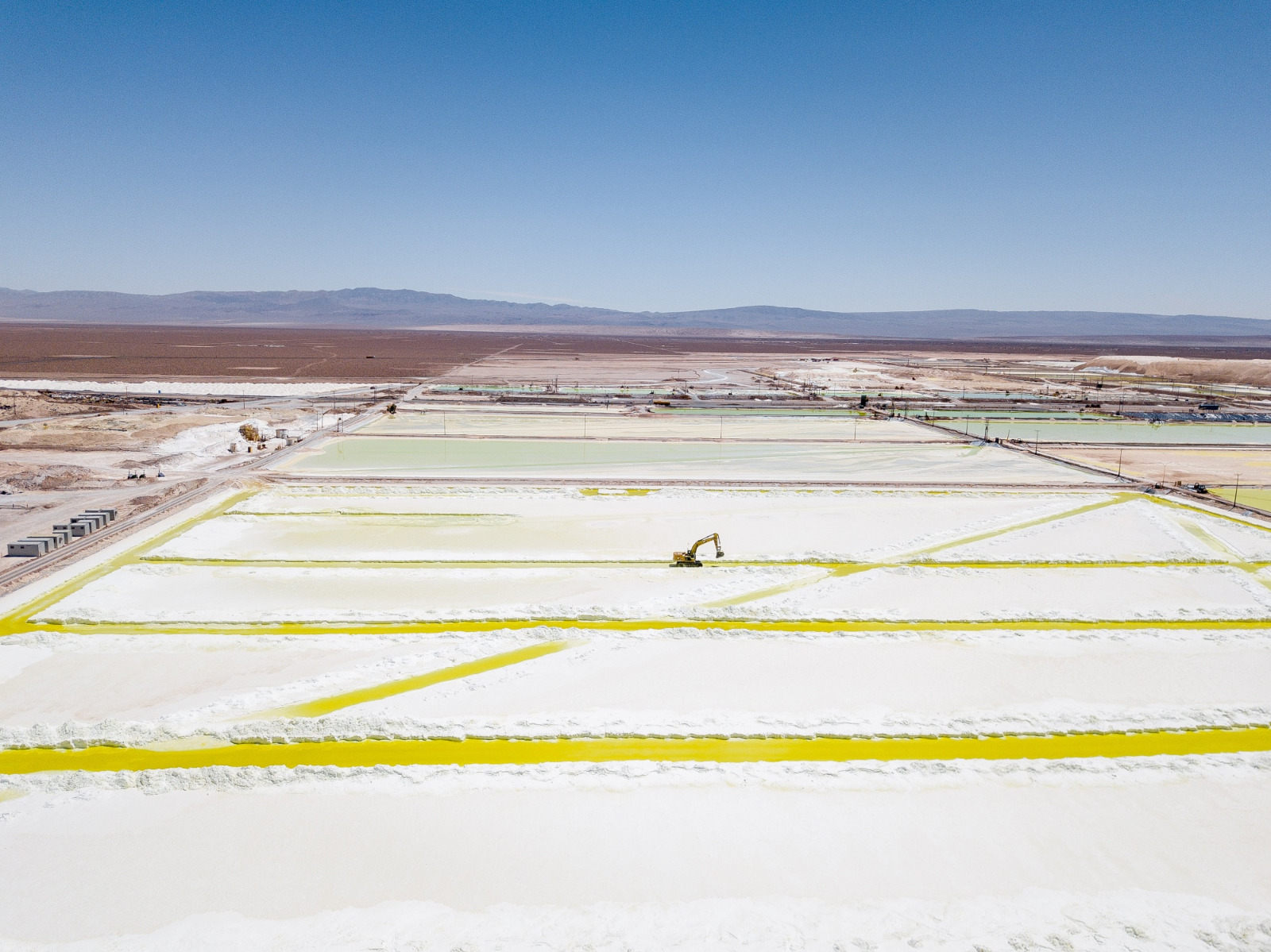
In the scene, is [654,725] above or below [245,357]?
below

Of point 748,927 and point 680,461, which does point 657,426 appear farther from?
point 748,927

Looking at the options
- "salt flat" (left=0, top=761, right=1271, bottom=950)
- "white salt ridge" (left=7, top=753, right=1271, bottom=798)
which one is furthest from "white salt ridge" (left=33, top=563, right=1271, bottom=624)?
"salt flat" (left=0, top=761, right=1271, bottom=950)

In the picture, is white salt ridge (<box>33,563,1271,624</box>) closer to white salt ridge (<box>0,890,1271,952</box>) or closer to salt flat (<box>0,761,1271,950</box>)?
salt flat (<box>0,761,1271,950</box>)

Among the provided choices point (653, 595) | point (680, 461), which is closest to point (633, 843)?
point (653, 595)

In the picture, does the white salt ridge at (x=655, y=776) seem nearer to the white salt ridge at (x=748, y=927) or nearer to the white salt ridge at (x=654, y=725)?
the white salt ridge at (x=654, y=725)

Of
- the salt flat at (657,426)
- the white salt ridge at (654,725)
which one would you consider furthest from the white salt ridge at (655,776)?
the salt flat at (657,426)

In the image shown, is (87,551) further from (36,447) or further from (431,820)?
(36,447)

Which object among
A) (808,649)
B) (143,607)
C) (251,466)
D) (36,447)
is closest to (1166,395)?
(808,649)
